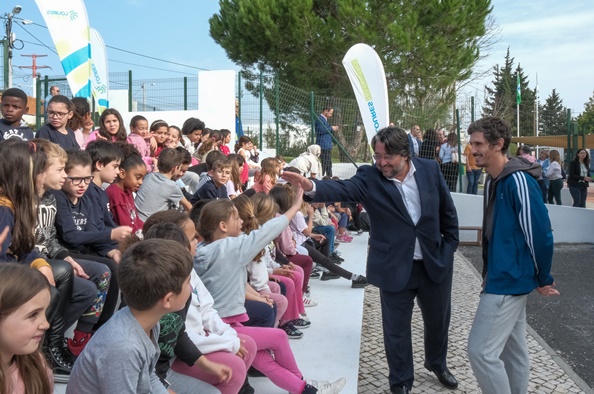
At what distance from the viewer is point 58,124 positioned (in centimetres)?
561

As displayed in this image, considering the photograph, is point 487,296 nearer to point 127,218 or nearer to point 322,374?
point 322,374

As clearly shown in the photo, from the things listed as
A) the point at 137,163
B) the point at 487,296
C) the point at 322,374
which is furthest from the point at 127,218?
the point at 487,296

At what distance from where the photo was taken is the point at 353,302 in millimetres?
6328

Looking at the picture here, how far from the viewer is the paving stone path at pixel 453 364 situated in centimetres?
436

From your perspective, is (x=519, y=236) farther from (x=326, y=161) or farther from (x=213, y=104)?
(x=213, y=104)

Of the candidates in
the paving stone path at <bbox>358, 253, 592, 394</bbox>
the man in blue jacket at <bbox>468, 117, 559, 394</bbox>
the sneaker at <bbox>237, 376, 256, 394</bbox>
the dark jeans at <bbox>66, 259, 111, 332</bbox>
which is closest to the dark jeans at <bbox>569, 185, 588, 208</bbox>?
the paving stone path at <bbox>358, 253, 592, 394</bbox>

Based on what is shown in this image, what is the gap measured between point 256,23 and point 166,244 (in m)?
21.5

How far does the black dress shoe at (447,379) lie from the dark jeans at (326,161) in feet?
29.1

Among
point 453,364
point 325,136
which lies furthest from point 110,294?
point 325,136

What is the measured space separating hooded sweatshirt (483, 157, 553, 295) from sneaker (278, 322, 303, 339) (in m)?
2.10

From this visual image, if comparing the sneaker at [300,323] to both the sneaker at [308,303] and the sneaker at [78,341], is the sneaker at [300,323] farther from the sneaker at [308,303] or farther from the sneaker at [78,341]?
the sneaker at [78,341]

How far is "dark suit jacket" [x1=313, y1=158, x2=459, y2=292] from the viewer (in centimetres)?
406

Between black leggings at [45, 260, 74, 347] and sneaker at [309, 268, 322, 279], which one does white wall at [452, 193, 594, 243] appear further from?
black leggings at [45, 260, 74, 347]

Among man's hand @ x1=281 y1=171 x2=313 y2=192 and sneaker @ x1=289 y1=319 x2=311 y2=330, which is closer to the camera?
man's hand @ x1=281 y1=171 x2=313 y2=192
